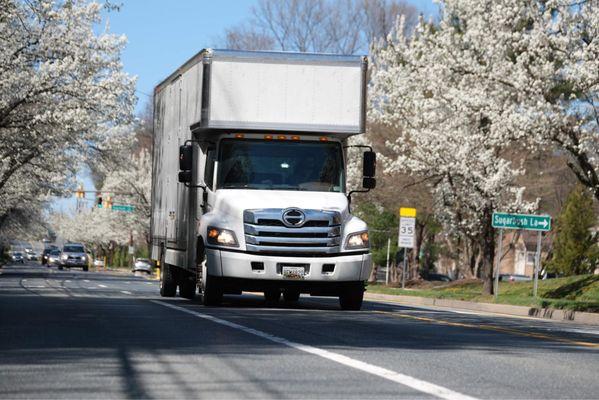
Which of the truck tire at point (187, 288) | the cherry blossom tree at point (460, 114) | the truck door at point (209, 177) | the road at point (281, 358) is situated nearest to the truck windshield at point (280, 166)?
the truck door at point (209, 177)

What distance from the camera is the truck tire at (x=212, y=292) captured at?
738 inches

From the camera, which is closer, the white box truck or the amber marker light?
the white box truck

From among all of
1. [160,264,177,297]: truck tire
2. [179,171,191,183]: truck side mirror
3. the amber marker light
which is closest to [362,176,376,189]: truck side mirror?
the amber marker light

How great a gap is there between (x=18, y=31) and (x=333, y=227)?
72.5 feet

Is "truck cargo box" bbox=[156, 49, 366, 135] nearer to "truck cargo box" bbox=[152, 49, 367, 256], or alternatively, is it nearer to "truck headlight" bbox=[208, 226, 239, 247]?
"truck cargo box" bbox=[152, 49, 367, 256]

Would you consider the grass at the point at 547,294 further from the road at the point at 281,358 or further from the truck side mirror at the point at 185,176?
the road at the point at 281,358

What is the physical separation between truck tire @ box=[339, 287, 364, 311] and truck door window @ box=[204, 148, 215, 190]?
2.76 metres

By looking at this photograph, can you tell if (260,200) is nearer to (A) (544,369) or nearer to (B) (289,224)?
(B) (289,224)

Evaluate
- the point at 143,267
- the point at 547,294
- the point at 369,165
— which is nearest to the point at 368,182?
the point at 369,165

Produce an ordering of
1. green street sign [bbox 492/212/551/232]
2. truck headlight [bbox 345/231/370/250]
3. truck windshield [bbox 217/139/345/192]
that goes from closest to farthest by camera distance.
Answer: truck headlight [bbox 345/231/370/250], truck windshield [bbox 217/139/345/192], green street sign [bbox 492/212/551/232]

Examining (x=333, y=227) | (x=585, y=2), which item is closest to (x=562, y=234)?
(x=585, y=2)

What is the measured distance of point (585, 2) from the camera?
29.2m

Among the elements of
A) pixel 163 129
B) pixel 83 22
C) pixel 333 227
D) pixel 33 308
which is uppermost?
pixel 83 22

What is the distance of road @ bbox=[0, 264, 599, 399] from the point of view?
27.7 ft
